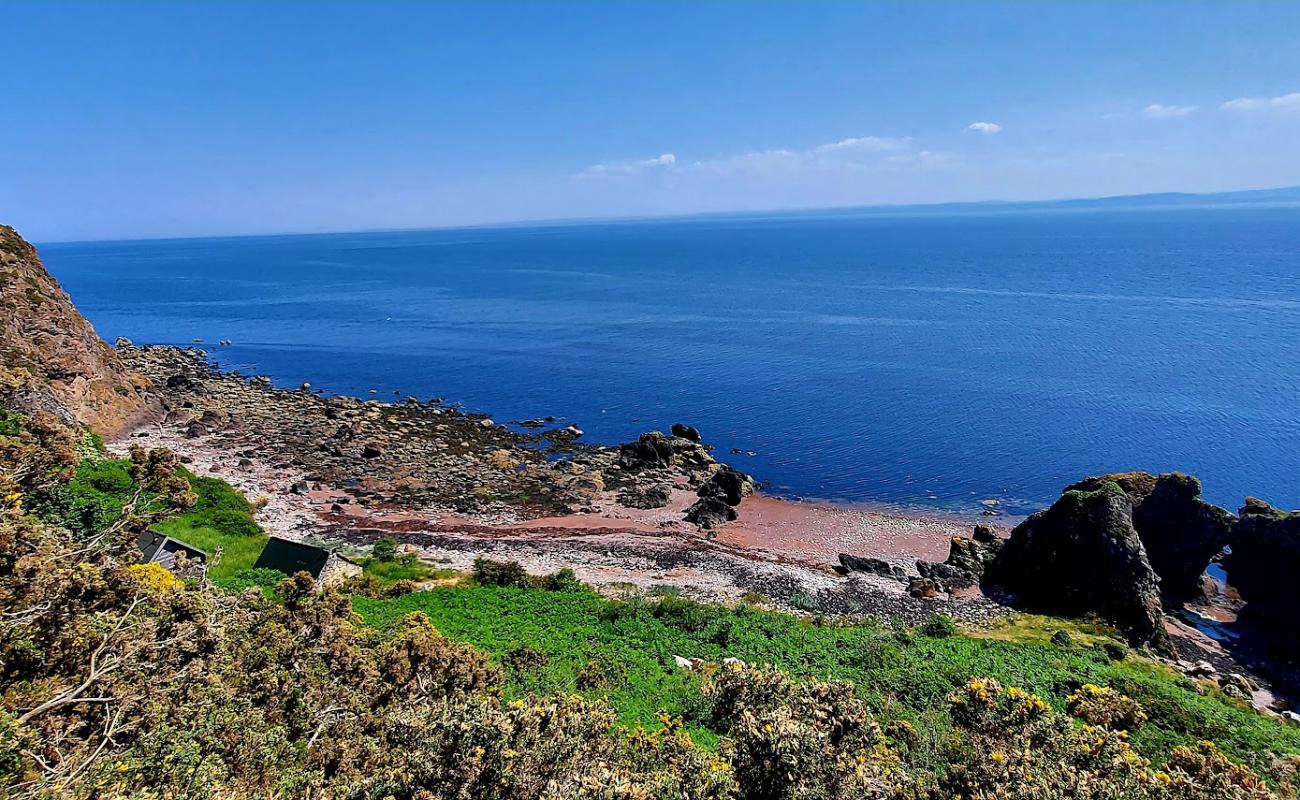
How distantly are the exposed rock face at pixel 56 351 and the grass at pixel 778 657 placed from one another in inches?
1218

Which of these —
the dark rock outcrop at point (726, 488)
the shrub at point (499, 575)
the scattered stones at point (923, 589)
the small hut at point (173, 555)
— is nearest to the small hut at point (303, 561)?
the small hut at point (173, 555)

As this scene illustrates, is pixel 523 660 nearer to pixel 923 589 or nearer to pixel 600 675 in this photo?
pixel 600 675

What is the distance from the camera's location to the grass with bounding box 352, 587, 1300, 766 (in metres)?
21.4

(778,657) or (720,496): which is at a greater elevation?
(778,657)

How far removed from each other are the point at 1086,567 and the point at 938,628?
10.9 meters

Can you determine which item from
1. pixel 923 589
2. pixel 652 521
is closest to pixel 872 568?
pixel 923 589

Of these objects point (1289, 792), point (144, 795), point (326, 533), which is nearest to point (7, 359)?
point (326, 533)

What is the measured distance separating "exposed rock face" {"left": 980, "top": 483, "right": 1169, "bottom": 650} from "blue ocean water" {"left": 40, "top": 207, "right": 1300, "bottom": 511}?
11.5 meters

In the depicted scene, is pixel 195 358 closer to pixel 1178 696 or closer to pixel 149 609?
pixel 149 609

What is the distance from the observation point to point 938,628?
102 feet

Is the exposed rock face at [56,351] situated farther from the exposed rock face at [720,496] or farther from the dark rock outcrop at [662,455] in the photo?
the exposed rock face at [720,496]

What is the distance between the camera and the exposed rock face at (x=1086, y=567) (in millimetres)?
33438

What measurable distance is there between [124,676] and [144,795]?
279cm

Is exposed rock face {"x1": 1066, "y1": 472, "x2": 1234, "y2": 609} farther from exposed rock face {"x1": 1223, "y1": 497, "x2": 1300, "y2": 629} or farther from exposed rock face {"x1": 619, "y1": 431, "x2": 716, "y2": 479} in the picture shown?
exposed rock face {"x1": 619, "y1": 431, "x2": 716, "y2": 479}
